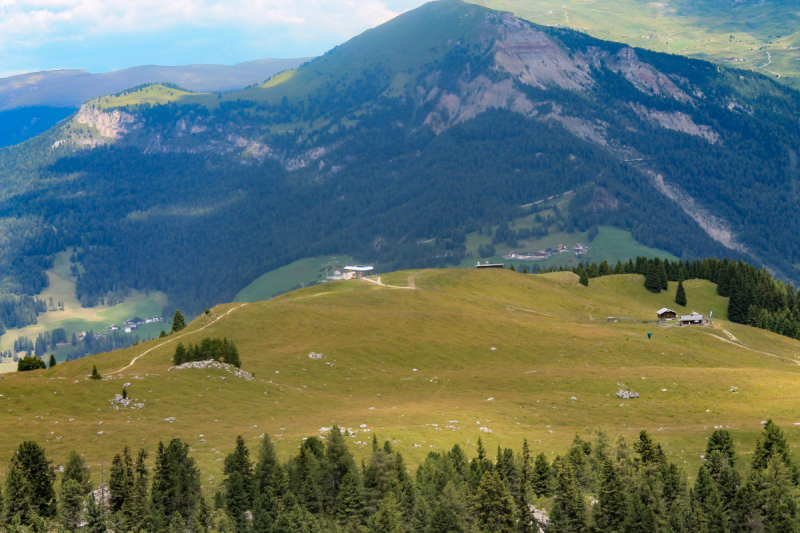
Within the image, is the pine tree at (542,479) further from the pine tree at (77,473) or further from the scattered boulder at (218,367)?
the scattered boulder at (218,367)

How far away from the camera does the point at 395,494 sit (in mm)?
72812

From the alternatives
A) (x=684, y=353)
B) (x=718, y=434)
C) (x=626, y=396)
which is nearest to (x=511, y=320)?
(x=684, y=353)

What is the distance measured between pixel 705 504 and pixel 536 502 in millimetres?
17146

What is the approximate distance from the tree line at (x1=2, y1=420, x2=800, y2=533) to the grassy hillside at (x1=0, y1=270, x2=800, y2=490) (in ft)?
15.9

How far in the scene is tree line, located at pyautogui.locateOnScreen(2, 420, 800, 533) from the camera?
220ft

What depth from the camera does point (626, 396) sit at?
116688 millimetres

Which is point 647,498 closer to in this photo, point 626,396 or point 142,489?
point 626,396

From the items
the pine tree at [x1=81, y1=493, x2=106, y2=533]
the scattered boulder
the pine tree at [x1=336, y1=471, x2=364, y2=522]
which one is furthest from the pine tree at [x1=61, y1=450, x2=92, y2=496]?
the scattered boulder

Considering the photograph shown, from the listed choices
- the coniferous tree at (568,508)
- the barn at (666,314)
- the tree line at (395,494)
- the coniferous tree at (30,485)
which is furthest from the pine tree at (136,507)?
the barn at (666,314)

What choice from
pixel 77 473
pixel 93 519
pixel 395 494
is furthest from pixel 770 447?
pixel 77 473

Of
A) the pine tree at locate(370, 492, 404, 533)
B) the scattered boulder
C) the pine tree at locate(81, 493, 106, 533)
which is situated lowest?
the pine tree at locate(370, 492, 404, 533)

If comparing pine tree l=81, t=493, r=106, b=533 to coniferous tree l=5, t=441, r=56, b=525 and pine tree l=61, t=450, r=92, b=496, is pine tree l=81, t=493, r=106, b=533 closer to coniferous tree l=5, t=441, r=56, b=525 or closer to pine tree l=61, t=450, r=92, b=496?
pine tree l=61, t=450, r=92, b=496

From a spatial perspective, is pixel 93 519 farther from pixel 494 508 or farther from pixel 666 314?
pixel 666 314

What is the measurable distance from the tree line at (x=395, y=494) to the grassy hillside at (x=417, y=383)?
4.85 metres
